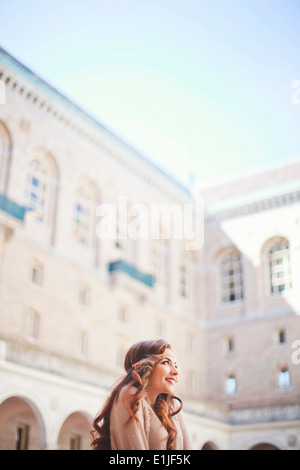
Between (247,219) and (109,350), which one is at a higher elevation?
(247,219)

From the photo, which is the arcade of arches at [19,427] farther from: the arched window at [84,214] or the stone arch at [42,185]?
the arched window at [84,214]

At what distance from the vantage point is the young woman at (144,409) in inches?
125

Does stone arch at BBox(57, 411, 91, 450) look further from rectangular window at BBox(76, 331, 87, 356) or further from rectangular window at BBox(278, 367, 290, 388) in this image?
rectangular window at BBox(278, 367, 290, 388)

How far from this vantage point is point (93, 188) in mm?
32625

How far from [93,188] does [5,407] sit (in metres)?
12.4

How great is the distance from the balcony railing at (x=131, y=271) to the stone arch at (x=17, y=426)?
28.8 ft

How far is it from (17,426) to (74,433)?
3.08 m

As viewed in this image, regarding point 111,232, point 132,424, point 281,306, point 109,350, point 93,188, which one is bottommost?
point 132,424

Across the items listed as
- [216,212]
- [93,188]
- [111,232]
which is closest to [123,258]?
[111,232]

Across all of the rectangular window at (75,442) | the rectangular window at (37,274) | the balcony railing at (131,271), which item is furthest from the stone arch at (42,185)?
the rectangular window at (75,442)

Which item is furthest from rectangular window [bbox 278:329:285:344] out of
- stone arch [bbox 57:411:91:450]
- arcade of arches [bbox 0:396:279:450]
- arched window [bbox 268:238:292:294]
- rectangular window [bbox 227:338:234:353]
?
arcade of arches [bbox 0:396:279:450]

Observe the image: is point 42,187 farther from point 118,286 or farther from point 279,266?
point 279,266

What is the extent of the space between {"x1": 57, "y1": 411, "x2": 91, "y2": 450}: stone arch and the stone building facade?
0.19ft

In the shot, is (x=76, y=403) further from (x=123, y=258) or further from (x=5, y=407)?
(x=123, y=258)
